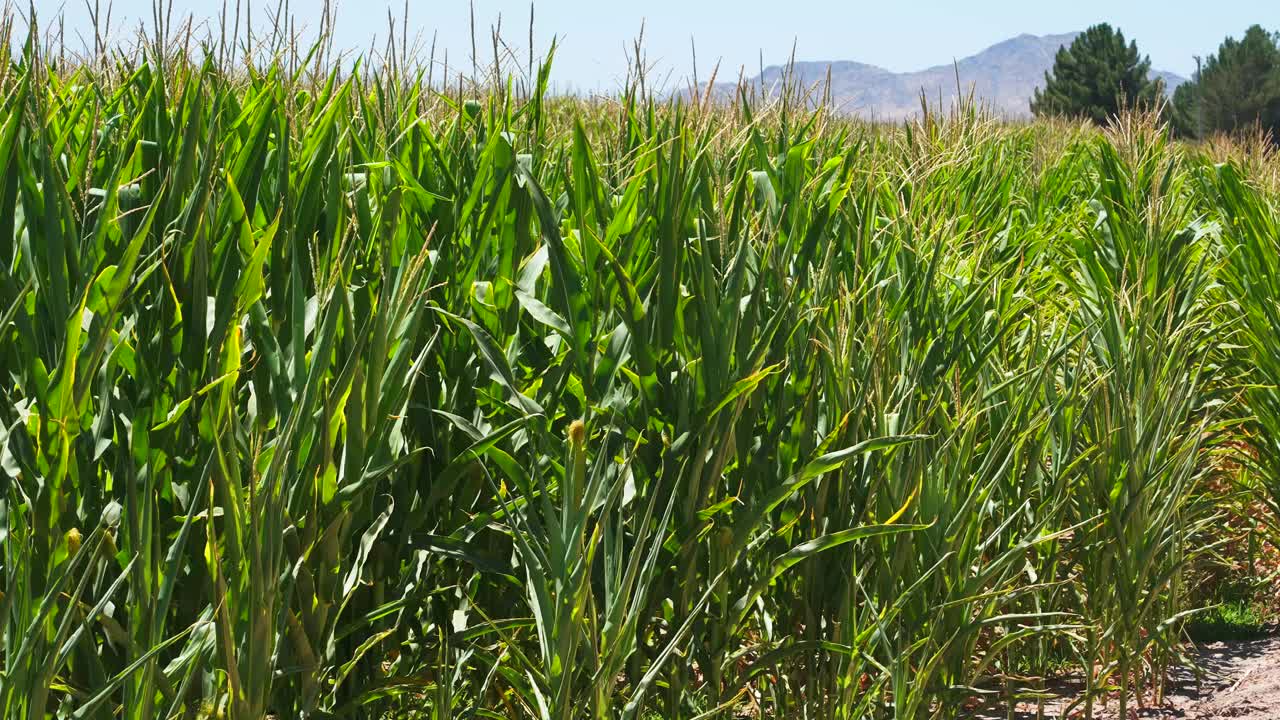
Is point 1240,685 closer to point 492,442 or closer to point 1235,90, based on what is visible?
point 492,442

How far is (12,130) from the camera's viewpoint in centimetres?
153

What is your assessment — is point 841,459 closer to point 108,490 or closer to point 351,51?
point 108,490

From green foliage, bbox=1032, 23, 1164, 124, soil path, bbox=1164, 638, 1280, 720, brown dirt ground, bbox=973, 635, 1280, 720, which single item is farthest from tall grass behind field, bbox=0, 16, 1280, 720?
green foliage, bbox=1032, 23, 1164, 124

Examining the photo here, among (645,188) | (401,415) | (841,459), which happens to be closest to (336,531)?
(401,415)

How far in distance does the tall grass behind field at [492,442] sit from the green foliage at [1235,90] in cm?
3566

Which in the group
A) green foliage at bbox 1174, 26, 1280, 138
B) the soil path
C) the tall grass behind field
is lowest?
the soil path

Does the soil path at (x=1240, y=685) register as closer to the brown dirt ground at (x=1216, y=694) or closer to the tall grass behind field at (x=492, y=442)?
the brown dirt ground at (x=1216, y=694)

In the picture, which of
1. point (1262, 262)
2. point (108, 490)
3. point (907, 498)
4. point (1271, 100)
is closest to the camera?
point (108, 490)

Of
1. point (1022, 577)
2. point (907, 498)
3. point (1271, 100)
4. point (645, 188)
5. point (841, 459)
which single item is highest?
point (1271, 100)

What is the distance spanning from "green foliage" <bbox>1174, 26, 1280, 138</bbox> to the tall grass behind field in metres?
35.7

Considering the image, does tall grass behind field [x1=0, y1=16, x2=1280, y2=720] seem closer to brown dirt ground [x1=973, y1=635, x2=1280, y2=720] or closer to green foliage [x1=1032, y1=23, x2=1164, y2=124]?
brown dirt ground [x1=973, y1=635, x2=1280, y2=720]

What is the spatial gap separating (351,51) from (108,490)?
1624mm

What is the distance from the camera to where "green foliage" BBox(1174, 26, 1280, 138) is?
1357 inches

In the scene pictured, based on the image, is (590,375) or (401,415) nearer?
(401,415)
